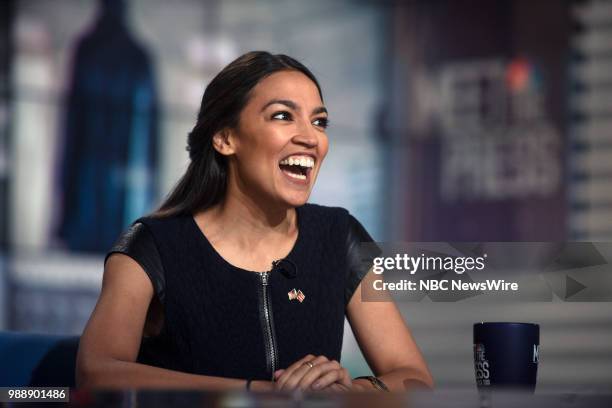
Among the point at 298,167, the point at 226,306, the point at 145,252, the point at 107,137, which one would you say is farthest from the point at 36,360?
the point at 107,137

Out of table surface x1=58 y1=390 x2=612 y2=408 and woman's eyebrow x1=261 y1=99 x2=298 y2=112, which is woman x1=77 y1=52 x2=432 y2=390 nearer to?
woman's eyebrow x1=261 y1=99 x2=298 y2=112

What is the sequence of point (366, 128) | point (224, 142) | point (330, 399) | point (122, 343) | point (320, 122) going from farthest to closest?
point (366, 128) → point (224, 142) → point (320, 122) → point (122, 343) → point (330, 399)

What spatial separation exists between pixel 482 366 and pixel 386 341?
666 millimetres

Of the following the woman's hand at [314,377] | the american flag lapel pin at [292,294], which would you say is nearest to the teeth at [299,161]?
the american flag lapel pin at [292,294]

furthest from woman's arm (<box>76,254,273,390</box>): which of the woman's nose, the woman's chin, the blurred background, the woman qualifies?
the blurred background

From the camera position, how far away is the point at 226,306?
7.88 ft

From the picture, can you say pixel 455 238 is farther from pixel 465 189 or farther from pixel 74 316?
pixel 74 316

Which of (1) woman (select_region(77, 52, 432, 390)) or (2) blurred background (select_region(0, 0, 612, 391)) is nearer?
(1) woman (select_region(77, 52, 432, 390))

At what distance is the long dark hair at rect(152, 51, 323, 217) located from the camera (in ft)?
8.16

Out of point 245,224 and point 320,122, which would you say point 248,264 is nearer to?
point 245,224

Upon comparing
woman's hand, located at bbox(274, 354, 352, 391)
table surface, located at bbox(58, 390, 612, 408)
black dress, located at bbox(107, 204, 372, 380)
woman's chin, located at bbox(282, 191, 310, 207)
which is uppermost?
woman's chin, located at bbox(282, 191, 310, 207)

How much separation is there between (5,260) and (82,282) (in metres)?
0.61

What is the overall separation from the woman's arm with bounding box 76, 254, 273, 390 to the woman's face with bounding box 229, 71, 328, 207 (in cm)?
42

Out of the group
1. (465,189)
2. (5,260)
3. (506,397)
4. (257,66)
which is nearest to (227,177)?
(257,66)
